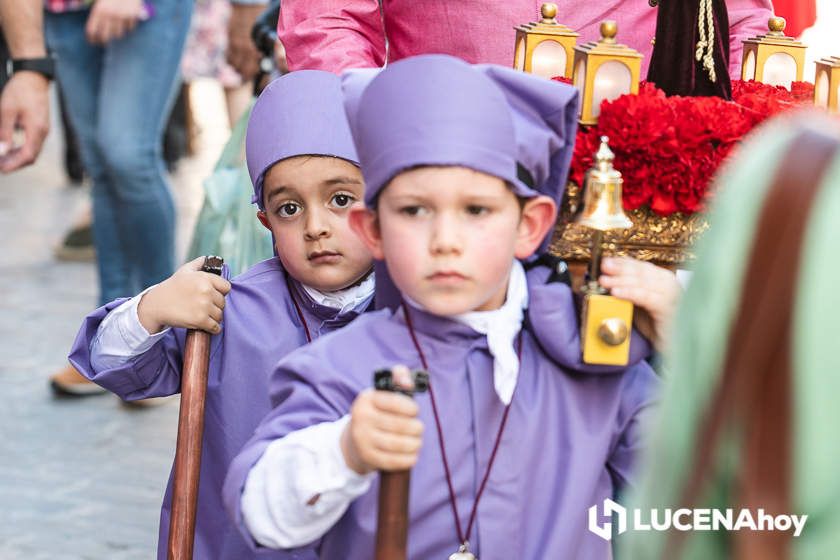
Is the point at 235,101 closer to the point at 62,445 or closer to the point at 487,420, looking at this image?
the point at 62,445

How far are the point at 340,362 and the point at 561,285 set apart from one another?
367mm

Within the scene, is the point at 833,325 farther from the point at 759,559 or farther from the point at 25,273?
the point at 25,273

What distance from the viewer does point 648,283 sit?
7.09ft

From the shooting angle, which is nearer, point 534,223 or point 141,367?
point 534,223

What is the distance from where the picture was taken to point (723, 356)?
4.69 ft

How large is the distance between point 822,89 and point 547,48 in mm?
545

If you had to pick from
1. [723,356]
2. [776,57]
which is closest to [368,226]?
[723,356]

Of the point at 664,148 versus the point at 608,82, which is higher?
the point at 608,82

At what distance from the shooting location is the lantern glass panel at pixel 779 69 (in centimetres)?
304

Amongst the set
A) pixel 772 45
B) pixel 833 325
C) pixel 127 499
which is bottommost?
pixel 127 499

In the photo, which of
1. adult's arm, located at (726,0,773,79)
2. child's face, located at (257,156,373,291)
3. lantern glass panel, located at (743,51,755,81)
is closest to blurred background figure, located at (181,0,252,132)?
adult's arm, located at (726,0,773,79)

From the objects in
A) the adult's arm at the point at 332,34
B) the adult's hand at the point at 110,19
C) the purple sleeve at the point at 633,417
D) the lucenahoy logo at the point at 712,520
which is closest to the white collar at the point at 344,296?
the adult's arm at the point at 332,34

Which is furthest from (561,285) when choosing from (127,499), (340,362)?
(127,499)

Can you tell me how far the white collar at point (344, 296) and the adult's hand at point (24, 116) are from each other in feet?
5.98
